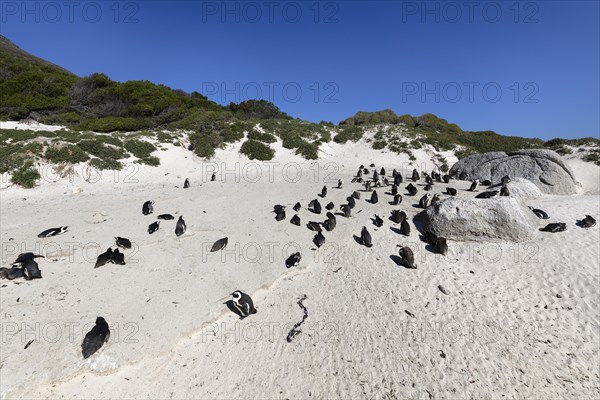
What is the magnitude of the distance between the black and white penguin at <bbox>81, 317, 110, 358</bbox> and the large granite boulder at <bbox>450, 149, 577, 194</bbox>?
1932cm

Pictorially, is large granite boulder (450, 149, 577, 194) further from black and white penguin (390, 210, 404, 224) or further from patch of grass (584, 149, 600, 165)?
black and white penguin (390, 210, 404, 224)

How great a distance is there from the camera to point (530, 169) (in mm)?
16141

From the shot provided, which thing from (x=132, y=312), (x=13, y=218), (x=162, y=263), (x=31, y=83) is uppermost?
(x=31, y=83)

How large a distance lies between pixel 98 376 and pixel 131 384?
627 mm

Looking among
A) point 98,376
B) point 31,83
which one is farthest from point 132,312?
point 31,83

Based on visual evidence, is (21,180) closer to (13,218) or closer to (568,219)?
(13,218)

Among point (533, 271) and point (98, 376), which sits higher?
point (533, 271)

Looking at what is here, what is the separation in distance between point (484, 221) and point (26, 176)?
70.2 ft

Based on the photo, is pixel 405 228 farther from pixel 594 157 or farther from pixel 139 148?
pixel 594 157

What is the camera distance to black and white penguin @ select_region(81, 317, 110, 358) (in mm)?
5207

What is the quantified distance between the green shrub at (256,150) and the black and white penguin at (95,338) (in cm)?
1987

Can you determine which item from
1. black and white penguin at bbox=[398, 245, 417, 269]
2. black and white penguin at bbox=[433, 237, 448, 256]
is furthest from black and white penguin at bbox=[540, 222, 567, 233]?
black and white penguin at bbox=[398, 245, 417, 269]

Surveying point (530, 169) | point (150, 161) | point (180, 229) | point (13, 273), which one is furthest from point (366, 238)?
point (150, 161)

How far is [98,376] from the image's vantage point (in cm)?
499
